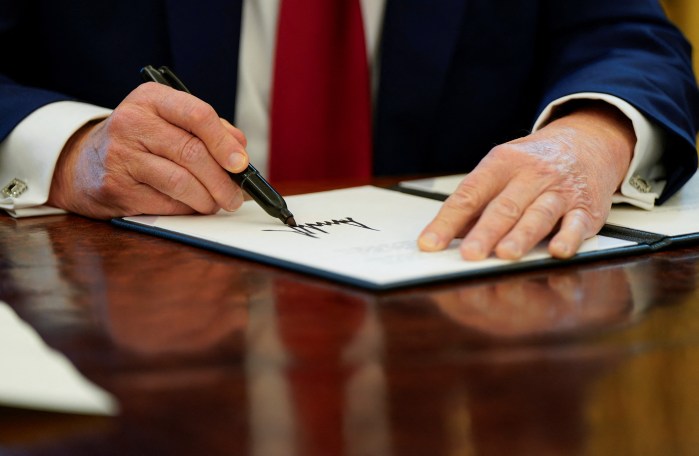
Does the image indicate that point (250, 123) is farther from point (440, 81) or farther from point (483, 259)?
point (483, 259)

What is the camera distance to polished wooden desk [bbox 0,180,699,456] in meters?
0.44

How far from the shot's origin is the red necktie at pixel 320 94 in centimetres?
152

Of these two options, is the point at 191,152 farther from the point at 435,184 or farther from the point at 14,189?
the point at 435,184

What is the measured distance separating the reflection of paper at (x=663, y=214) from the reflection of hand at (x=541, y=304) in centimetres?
21

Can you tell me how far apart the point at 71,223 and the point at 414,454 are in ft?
2.41

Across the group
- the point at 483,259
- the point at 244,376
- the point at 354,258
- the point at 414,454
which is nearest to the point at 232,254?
the point at 354,258

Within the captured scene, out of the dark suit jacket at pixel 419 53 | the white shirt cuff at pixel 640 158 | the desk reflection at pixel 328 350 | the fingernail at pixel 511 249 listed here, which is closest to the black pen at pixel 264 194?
the desk reflection at pixel 328 350

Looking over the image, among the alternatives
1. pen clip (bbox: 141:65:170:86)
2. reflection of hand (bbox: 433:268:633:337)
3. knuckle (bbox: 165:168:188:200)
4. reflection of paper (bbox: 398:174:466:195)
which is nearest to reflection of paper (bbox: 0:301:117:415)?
reflection of hand (bbox: 433:268:633:337)

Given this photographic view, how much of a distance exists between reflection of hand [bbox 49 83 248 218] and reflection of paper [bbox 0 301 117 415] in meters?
0.47

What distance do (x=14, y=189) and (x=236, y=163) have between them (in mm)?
326

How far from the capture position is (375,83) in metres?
1.62

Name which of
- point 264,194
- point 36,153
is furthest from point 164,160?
point 36,153

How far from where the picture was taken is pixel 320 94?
1552 mm

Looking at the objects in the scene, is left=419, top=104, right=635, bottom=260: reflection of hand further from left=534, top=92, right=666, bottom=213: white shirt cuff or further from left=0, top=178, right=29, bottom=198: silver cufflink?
left=0, top=178, right=29, bottom=198: silver cufflink
